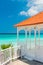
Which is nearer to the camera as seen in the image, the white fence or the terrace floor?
the white fence

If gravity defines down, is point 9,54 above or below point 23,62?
above

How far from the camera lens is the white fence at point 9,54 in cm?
1159

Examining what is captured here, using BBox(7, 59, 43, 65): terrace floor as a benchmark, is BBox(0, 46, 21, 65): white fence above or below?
above

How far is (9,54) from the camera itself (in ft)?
42.0

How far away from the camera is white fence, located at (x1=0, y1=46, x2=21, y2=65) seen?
1159cm

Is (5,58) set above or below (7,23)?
below

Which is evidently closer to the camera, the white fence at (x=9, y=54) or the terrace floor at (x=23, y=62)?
the white fence at (x=9, y=54)

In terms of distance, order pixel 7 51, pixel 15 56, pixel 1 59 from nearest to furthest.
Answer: pixel 1 59 → pixel 7 51 → pixel 15 56

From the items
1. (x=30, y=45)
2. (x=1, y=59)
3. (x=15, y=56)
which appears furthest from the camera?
(x=30, y=45)

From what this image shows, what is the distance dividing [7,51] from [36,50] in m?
2.05

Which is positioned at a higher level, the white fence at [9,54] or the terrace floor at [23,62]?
the white fence at [9,54]

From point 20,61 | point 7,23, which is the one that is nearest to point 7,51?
point 20,61

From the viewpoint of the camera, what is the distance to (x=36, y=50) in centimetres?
1317

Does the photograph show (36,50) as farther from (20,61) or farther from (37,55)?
(20,61)
